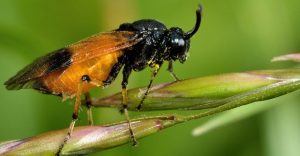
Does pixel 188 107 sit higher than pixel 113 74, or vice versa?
pixel 113 74

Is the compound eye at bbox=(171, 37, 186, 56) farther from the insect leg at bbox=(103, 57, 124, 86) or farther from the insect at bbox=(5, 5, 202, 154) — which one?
the insect leg at bbox=(103, 57, 124, 86)

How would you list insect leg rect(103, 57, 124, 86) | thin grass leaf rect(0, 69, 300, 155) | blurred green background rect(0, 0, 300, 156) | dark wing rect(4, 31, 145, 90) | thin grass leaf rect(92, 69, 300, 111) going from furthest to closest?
blurred green background rect(0, 0, 300, 156) < insect leg rect(103, 57, 124, 86) < dark wing rect(4, 31, 145, 90) < thin grass leaf rect(92, 69, 300, 111) < thin grass leaf rect(0, 69, 300, 155)

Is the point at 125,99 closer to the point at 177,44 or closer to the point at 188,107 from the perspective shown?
the point at 188,107

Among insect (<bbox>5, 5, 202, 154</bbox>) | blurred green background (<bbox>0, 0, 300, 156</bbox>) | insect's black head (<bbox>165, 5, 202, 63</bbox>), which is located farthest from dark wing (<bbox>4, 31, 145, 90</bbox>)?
blurred green background (<bbox>0, 0, 300, 156</bbox>)

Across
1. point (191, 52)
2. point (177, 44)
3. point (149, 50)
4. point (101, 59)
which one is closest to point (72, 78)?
point (101, 59)

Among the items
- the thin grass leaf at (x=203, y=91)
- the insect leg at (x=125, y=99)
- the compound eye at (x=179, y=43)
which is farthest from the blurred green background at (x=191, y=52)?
the thin grass leaf at (x=203, y=91)

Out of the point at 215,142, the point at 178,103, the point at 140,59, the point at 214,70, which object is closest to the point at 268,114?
the point at 215,142
